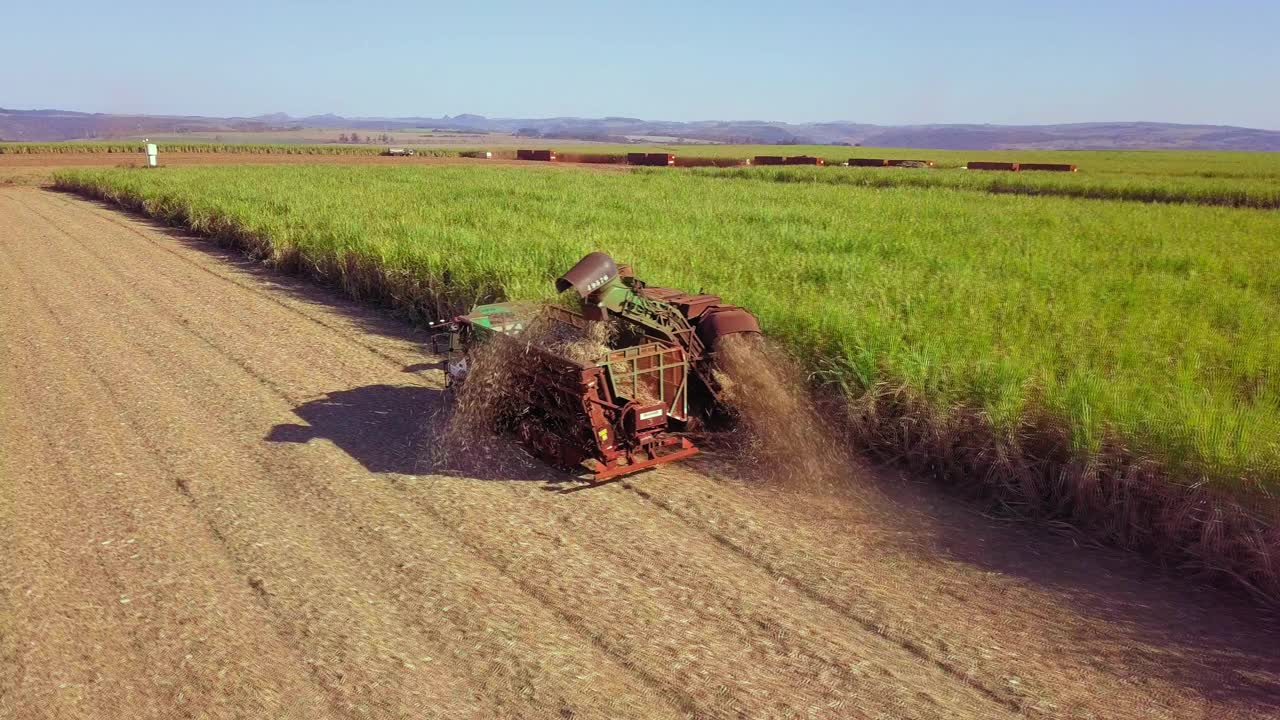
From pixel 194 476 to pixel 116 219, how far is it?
737 inches

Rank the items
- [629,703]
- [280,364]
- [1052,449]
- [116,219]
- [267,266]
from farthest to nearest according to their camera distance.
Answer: [116,219] < [267,266] < [280,364] < [1052,449] < [629,703]

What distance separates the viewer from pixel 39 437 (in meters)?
6.33

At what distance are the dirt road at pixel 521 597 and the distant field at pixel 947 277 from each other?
0.85 meters

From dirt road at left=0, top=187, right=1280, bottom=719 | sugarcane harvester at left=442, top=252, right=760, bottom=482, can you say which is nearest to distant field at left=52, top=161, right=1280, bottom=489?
dirt road at left=0, top=187, right=1280, bottom=719

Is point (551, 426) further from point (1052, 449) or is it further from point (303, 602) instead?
point (1052, 449)

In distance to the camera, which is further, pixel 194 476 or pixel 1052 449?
pixel 194 476

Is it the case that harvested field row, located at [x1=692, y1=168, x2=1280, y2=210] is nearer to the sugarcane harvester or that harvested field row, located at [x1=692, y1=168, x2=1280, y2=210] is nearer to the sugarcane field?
the sugarcane field

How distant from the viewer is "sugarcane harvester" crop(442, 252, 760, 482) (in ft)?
17.8

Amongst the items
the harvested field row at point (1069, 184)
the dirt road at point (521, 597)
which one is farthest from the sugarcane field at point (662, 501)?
the harvested field row at point (1069, 184)

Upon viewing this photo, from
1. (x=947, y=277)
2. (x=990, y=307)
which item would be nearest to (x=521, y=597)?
(x=990, y=307)

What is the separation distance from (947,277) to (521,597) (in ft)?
23.2

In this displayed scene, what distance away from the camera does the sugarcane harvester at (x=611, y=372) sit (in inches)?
214

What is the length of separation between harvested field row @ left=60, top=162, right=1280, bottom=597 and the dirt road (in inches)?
17.2

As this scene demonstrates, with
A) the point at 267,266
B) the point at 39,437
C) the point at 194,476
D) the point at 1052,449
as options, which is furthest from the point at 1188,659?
the point at 267,266
